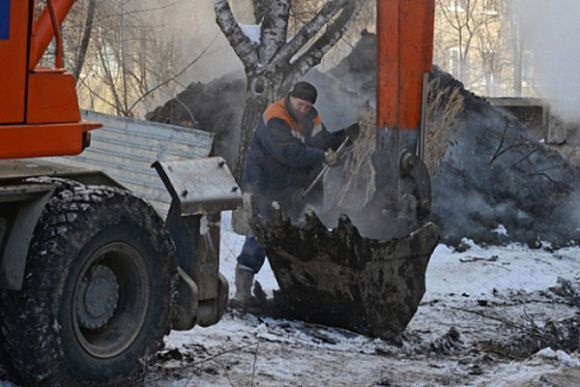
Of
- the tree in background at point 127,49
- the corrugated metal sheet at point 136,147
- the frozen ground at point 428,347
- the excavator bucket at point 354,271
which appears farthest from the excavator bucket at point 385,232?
the tree in background at point 127,49

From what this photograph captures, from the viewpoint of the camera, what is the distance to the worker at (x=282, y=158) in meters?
8.41

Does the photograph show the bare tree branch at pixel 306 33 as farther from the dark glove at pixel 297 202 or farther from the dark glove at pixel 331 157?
the dark glove at pixel 331 157

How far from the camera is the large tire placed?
497 centimetres

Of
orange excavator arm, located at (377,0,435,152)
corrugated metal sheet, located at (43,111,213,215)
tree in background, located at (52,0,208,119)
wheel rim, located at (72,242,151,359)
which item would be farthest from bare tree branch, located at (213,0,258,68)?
wheel rim, located at (72,242,151,359)

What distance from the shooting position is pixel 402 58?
24.8 feet

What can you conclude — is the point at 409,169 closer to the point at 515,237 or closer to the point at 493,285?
the point at 493,285

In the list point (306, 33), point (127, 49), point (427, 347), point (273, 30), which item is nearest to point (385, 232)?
point (427, 347)

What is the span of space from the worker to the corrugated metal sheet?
A: 45 cm

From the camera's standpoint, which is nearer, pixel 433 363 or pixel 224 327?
pixel 433 363

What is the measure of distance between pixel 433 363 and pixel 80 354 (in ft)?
8.14

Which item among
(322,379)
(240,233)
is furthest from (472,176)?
(322,379)

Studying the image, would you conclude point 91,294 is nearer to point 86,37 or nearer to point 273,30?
point 273,30

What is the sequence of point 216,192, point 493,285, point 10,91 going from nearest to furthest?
point 10,91, point 216,192, point 493,285

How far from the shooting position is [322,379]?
617 centimetres
